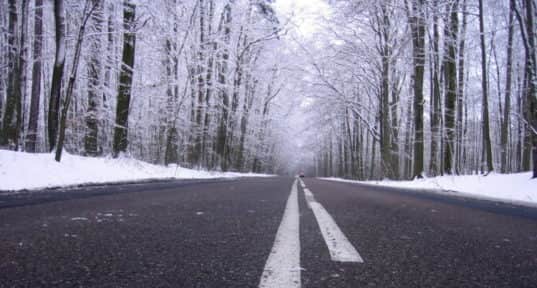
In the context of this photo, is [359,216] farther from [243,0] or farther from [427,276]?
→ [243,0]

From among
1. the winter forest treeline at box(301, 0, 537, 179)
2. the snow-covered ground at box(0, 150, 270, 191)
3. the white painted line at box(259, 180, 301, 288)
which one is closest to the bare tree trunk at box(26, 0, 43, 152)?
the snow-covered ground at box(0, 150, 270, 191)

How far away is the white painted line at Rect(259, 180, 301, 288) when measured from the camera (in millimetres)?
1328

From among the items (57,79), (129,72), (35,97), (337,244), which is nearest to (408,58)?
(129,72)

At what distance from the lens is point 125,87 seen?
1410cm

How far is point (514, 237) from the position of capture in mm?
2656

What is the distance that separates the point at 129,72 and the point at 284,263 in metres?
14.6

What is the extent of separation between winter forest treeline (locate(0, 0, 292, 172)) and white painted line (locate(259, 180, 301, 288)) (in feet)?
29.0

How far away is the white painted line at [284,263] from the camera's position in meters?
1.33

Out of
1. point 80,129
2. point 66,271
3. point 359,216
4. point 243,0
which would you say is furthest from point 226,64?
point 66,271

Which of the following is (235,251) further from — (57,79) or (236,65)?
(236,65)

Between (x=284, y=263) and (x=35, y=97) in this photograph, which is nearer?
(x=284, y=263)

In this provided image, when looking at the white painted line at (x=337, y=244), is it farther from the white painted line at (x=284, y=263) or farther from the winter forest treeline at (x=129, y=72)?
the winter forest treeline at (x=129, y=72)

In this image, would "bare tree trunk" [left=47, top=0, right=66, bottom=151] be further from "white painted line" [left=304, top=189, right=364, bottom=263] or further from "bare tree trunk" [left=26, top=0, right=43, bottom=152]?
"white painted line" [left=304, top=189, right=364, bottom=263]

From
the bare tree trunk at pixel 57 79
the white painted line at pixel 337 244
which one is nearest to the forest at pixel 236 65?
the bare tree trunk at pixel 57 79
